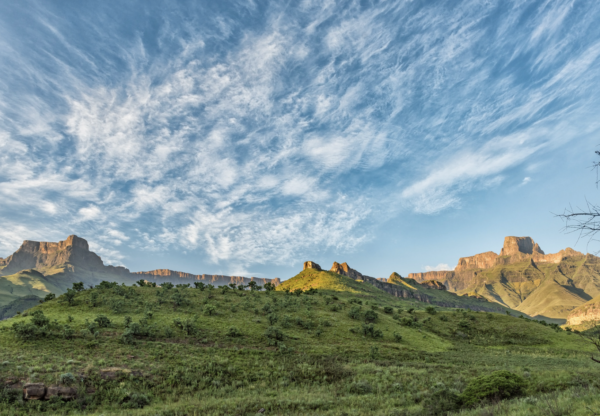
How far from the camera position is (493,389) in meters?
16.1

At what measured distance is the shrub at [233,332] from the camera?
3562 cm

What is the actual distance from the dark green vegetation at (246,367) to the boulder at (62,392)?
1.19 ft

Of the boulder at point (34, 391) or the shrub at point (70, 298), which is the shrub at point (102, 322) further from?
the boulder at point (34, 391)

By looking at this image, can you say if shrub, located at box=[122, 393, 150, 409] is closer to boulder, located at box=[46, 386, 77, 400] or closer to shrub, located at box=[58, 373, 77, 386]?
boulder, located at box=[46, 386, 77, 400]

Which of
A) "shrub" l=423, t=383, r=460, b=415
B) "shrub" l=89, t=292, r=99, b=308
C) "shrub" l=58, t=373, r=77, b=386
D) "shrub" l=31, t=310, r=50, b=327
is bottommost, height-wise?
"shrub" l=423, t=383, r=460, b=415

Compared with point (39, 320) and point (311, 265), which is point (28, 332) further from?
point (311, 265)

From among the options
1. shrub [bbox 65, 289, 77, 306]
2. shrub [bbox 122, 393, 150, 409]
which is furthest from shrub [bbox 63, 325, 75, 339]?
shrub [bbox 65, 289, 77, 306]

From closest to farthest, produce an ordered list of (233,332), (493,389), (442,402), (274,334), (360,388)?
(442,402) → (493,389) → (360,388) → (233,332) → (274,334)

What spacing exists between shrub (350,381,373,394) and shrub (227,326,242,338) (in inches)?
752

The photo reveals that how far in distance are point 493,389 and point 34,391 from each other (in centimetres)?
2858

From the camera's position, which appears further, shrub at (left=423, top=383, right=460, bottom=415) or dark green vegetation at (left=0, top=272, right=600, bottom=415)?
dark green vegetation at (left=0, top=272, right=600, bottom=415)

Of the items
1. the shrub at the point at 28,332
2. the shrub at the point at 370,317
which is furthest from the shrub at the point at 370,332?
the shrub at the point at 28,332

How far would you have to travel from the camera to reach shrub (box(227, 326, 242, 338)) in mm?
35625

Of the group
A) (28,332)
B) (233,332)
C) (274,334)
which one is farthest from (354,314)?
(28,332)
